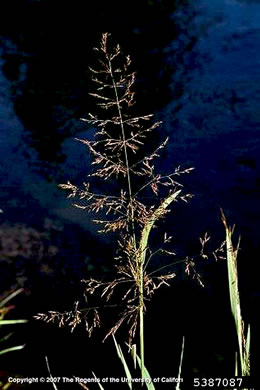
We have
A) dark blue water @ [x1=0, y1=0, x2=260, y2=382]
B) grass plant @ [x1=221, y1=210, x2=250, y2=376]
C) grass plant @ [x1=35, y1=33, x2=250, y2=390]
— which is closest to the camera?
grass plant @ [x1=221, y1=210, x2=250, y2=376]

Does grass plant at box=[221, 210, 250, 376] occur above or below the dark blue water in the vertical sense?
below

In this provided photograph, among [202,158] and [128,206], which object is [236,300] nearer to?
[128,206]

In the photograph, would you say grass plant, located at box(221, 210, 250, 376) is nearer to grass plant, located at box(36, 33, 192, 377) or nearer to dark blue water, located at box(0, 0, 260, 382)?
grass plant, located at box(36, 33, 192, 377)

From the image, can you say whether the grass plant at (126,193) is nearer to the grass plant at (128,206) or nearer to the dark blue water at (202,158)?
the grass plant at (128,206)

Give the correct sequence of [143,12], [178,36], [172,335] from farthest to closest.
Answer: [143,12]
[178,36]
[172,335]

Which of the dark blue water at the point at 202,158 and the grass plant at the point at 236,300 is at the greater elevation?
the dark blue water at the point at 202,158

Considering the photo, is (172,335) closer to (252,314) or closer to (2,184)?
(252,314)

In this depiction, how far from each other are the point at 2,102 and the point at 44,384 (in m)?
3.68

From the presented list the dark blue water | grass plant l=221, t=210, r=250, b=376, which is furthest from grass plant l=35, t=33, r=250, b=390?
the dark blue water

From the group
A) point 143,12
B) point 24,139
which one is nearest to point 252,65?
point 143,12

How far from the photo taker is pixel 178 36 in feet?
21.6

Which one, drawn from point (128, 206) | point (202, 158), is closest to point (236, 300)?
point (128, 206)

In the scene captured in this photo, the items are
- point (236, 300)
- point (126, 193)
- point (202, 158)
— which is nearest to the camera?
point (236, 300)

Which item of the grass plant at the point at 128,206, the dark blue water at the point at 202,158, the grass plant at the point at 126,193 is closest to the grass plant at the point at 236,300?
the grass plant at the point at 128,206
